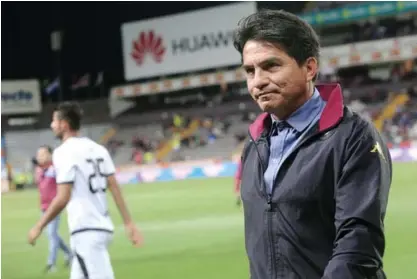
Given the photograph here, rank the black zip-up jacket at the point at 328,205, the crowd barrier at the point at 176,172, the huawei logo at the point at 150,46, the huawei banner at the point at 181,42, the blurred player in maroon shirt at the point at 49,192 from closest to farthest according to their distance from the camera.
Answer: the black zip-up jacket at the point at 328,205 → the blurred player in maroon shirt at the point at 49,192 → the crowd barrier at the point at 176,172 → the huawei banner at the point at 181,42 → the huawei logo at the point at 150,46

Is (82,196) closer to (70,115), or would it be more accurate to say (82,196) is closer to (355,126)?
(70,115)

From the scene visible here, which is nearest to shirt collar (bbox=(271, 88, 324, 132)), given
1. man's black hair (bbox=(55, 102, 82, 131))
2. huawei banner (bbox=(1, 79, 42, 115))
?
man's black hair (bbox=(55, 102, 82, 131))

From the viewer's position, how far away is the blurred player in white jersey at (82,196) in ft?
17.4

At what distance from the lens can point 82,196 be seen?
5.44 m

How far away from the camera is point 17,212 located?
846 inches

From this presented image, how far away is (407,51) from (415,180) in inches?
703

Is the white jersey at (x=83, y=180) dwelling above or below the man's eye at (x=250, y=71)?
below

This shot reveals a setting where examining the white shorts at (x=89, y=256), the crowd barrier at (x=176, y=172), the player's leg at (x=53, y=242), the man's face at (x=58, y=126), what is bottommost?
the crowd barrier at (x=176, y=172)

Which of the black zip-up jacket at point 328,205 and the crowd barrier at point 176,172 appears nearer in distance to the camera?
the black zip-up jacket at point 328,205

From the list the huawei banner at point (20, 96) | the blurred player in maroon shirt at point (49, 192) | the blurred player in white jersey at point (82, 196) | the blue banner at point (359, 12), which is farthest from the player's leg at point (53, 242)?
the huawei banner at point (20, 96)

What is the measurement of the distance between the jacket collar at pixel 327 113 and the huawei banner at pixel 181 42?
3738 cm

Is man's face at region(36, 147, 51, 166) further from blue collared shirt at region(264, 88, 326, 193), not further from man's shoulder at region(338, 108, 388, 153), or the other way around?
man's shoulder at region(338, 108, 388, 153)

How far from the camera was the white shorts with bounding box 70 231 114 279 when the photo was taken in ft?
17.3

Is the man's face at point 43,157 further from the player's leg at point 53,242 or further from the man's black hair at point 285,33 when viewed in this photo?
the man's black hair at point 285,33
